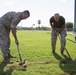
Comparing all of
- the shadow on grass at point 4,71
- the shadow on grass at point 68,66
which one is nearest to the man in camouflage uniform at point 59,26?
the shadow on grass at point 68,66

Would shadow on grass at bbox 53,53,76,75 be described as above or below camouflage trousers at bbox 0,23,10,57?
below

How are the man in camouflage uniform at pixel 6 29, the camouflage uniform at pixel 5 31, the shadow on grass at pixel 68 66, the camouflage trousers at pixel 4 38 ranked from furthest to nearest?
the camouflage trousers at pixel 4 38, the camouflage uniform at pixel 5 31, the man in camouflage uniform at pixel 6 29, the shadow on grass at pixel 68 66

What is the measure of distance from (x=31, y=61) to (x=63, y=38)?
240 cm

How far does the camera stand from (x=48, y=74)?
9.16 m

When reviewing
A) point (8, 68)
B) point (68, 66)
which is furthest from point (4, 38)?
point (68, 66)

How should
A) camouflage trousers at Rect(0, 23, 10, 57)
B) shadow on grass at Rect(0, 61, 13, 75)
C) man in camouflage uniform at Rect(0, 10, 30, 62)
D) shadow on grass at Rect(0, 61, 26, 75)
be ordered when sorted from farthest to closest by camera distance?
camouflage trousers at Rect(0, 23, 10, 57), man in camouflage uniform at Rect(0, 10, 30, 62), shadow on grass at Rect(0, 61, 26, 75), shadow on grass at Rect(0, 61, 13, 75)

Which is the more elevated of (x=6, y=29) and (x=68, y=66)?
(x=6, y=29)

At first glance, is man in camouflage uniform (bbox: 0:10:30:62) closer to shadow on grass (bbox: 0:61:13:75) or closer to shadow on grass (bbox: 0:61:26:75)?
shadow on grass (bbox: 0:61:26:75)

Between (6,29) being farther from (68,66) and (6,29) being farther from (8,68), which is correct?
(68,66)

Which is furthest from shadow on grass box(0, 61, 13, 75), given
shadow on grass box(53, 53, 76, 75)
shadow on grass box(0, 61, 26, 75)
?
shadow on grass box(53, 53, 76, 75)

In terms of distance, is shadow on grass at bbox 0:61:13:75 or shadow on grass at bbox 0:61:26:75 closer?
shadow on grass at bbox 0:61:13:75

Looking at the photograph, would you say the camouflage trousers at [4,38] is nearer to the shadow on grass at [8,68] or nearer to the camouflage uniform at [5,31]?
the camouflage uniform at [5,31]

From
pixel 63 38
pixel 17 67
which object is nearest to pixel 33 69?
pixel 17 67

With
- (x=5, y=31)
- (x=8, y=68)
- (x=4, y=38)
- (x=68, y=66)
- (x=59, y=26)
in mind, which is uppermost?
(x=5, y=31)
